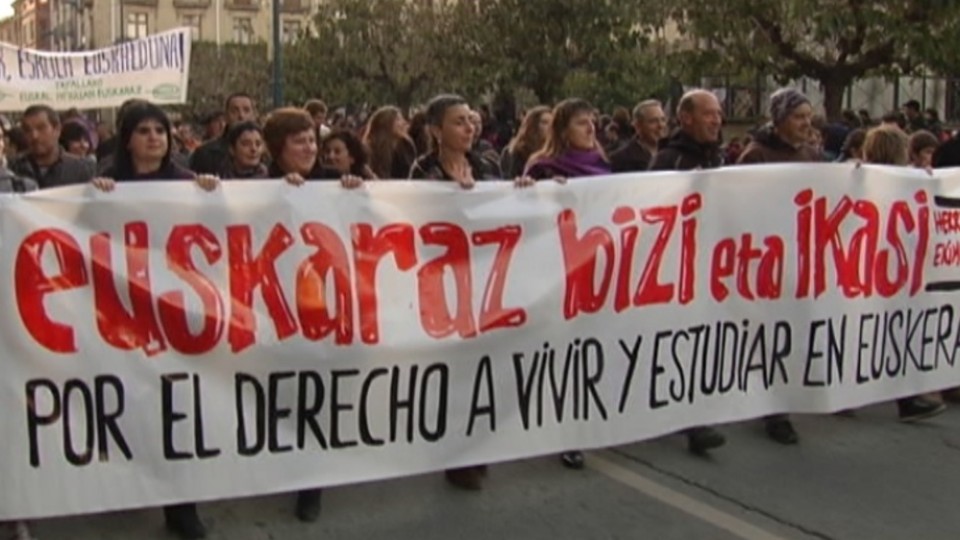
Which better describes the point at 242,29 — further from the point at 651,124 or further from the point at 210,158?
the point at 651,124

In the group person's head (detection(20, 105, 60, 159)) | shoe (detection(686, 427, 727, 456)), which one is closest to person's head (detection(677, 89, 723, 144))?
shoe (detection(686, 427, 727, 456))

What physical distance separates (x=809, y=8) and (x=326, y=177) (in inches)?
410

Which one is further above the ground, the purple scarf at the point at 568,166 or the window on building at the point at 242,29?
the window on building at the point at 242,29

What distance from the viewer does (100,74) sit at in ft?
44.1

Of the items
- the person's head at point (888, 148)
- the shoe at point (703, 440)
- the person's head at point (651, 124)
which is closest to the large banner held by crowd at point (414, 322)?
the shoe at point (703, 440)

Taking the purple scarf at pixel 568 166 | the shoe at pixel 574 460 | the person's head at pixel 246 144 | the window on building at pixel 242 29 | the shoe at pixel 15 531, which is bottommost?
the shoe at pixel 574 460

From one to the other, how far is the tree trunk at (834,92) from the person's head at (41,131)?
10847mm

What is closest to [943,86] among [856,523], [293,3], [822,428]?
[822,428]

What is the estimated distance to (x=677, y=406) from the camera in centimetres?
550

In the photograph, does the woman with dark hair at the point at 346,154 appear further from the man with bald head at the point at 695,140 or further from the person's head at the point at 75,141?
the person's head at the point at 75,141

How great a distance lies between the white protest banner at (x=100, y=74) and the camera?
507 inches

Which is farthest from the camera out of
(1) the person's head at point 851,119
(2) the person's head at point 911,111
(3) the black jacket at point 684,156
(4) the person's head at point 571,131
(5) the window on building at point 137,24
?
(5) the window on building at point 137,24

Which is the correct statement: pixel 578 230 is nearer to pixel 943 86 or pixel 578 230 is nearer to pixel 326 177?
pixel 326 177

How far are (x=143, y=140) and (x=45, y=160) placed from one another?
261 cm
